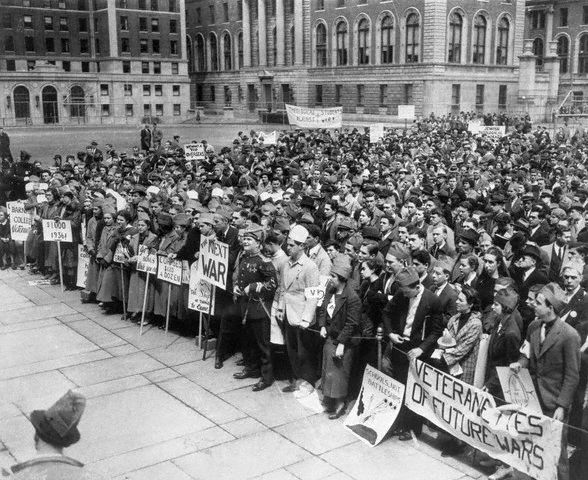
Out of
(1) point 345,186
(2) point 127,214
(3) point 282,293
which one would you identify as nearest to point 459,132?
(1) point 345,186

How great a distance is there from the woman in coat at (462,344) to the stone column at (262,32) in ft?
240

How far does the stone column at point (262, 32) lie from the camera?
252 ft

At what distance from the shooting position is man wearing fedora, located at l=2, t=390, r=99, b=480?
4008 millimetres

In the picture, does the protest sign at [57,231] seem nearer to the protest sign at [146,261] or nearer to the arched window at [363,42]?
the protest sign at [146,261]

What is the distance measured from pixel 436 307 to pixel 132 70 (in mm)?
83030

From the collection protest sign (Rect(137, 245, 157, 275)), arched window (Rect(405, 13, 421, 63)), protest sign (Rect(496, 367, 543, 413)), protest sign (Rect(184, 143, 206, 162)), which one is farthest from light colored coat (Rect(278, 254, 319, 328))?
arched window (Rect(405, 13, 421, 63))

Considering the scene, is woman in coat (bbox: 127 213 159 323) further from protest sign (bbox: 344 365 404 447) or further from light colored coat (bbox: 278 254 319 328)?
protest sign (bbox: 344 365 404 447)

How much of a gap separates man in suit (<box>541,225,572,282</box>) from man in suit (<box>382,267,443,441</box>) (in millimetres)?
3163

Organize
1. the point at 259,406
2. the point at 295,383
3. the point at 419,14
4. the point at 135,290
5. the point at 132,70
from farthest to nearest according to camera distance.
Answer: the point at 132,70, the point at 419,14, the point at 135,290, the point at 295,383, the point at 259,406

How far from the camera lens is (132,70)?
8488cm

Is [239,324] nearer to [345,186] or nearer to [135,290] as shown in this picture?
[135,290]

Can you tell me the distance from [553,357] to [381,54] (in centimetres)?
5877

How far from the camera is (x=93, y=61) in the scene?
8456 centimetres

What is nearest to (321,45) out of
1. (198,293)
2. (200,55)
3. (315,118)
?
(200,55)
